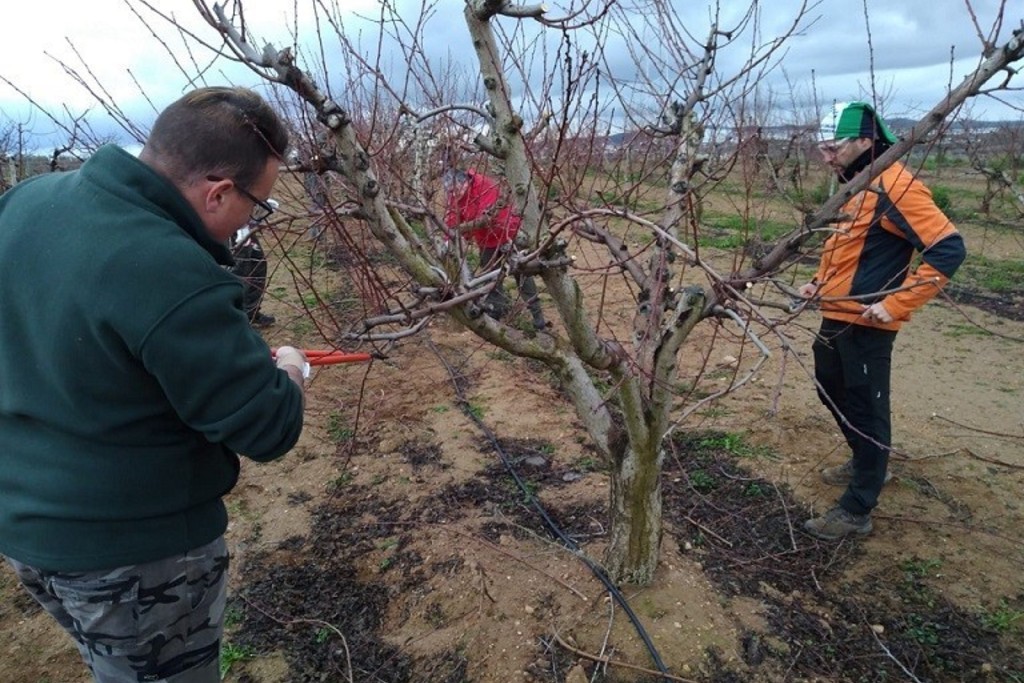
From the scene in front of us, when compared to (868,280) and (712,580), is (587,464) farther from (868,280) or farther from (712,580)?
(868,280)

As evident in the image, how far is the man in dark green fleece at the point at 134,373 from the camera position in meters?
1.19

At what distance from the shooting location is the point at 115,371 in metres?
1.24

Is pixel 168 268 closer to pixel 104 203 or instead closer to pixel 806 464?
pixel 104 203

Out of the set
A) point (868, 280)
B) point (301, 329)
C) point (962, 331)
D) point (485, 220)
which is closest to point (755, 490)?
point (868, 280)

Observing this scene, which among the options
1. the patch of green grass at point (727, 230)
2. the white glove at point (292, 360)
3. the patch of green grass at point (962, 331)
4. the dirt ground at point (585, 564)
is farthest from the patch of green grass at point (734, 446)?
the patch of green grass at point (727, 230)

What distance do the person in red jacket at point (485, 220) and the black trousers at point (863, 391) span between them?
127 cm

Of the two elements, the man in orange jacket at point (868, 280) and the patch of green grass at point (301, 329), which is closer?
the man in orange jacket at point (868, 280)

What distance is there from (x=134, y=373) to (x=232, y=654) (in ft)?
5.61

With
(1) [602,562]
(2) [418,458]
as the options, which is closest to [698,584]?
(1) [602,562]

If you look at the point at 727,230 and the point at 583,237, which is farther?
the point at 727,230

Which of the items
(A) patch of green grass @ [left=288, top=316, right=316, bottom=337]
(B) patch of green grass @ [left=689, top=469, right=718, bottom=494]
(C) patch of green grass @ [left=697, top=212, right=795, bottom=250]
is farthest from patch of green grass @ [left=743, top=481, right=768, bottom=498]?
(C) patch of green grass @ [left=697, top=212, right=795, bottom=250]

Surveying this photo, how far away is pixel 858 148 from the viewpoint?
101 inches

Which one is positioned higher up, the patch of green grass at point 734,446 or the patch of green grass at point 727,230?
the patch of green grass at point 727,230

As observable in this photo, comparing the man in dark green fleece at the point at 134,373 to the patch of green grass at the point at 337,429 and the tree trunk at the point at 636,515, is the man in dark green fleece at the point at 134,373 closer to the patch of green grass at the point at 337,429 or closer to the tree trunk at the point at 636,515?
the tree trunk at the point at 636,515
